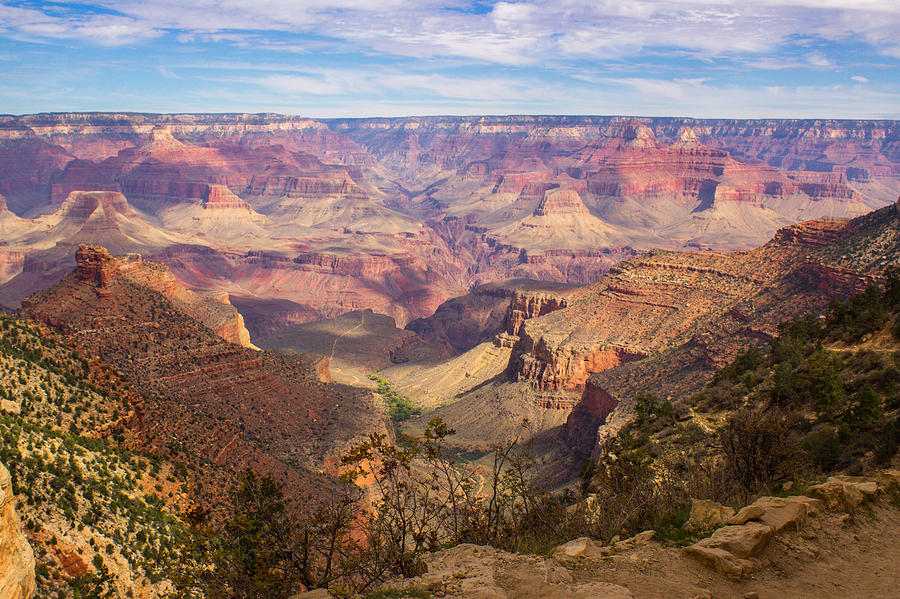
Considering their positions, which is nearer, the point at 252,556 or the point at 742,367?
the point at 252,556

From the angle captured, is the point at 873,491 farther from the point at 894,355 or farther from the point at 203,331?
the point at 203,331

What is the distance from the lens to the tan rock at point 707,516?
15344mm

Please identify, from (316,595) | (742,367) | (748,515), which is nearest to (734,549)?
(748,515)

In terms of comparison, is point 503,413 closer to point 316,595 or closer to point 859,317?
point 859,317

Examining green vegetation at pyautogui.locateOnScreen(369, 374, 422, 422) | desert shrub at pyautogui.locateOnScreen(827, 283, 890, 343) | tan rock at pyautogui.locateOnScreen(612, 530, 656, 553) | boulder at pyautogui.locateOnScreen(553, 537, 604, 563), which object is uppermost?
desert shrub at pyautogui.locateOnScreen(827, 283, 890, 343)

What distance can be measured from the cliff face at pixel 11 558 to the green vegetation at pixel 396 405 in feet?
206

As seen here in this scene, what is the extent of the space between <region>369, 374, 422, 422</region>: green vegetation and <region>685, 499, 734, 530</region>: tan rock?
59.8 meters

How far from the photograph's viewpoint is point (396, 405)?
82625 mm

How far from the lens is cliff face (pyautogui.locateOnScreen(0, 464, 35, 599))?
10.9 metres

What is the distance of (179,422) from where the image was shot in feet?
119

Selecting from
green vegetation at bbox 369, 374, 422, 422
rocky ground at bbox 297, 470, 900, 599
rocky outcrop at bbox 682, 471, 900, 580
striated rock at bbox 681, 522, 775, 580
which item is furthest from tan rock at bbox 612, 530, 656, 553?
green vegetation at bbox 369, 374, 422, 422

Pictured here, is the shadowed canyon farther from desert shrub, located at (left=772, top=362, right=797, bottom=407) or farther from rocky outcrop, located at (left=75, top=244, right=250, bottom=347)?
rocky outcrop, located at (left=75, top=244, right=250, bottom=347)

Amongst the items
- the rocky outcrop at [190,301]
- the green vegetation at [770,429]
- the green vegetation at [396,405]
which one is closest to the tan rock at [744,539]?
the green vegetation at [770,429]

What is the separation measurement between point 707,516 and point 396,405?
68.7 m
